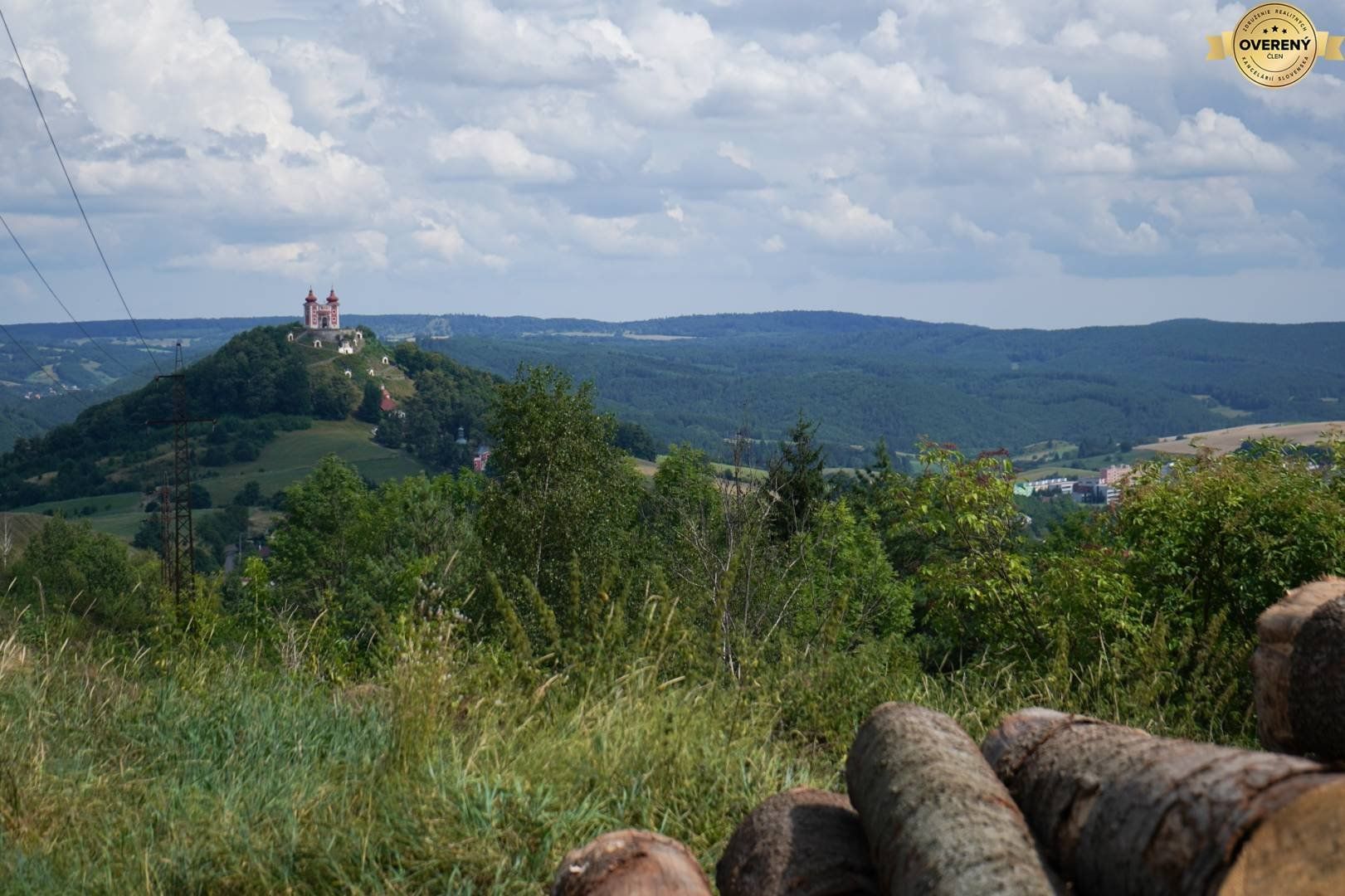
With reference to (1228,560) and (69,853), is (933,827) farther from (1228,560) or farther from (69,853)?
(1228,560)

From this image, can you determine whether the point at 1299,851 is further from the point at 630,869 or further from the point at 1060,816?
the point at 630,869

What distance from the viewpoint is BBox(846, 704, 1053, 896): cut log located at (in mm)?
3100

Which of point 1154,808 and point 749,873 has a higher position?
point 1154,808

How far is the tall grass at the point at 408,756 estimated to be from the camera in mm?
4426

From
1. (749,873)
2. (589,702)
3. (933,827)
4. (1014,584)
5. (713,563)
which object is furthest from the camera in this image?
(1014,584)

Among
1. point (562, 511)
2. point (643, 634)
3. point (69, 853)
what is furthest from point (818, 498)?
point (69, 853)

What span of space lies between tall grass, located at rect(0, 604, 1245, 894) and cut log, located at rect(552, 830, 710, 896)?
0.58 m

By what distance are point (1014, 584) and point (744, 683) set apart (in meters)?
8.73

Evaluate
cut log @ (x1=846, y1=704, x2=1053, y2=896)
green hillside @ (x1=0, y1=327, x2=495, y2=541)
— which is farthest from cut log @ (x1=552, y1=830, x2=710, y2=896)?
green hillside @ (x1=0, y1=327, x2=495, y2=541)

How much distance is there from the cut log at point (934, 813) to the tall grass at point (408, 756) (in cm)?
117

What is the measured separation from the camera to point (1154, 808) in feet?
10.0

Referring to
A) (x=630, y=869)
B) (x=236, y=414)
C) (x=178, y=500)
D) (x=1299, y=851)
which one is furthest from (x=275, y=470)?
(x=1299, y=851)

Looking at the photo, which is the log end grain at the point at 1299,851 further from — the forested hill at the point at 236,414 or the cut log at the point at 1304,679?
the forested hill at the point at 236,414

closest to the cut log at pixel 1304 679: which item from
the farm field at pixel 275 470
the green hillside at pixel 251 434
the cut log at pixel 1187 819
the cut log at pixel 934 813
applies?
the cut log at pixel 1187 819
